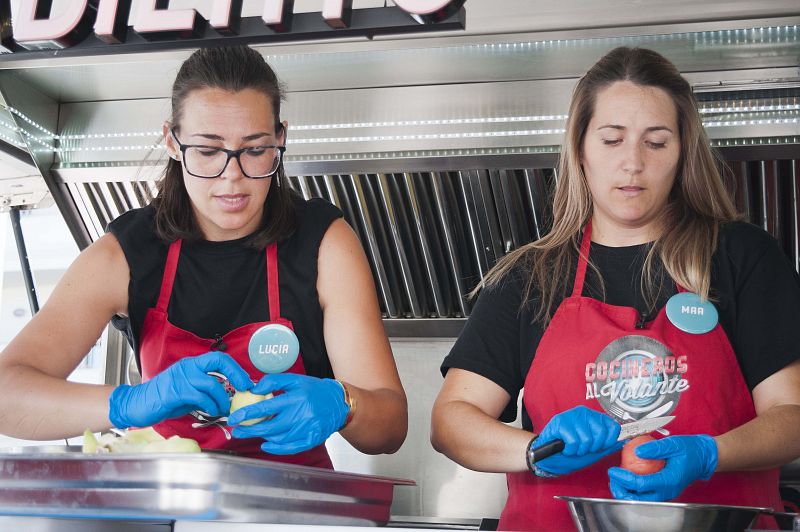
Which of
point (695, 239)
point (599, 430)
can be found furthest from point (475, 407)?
point (695, 239)

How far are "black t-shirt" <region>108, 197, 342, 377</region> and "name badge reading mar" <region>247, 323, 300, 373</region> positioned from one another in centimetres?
A: 11

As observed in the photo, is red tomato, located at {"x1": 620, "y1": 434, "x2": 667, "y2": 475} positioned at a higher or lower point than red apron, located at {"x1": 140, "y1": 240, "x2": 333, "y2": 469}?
lower

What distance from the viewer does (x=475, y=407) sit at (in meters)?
1.86

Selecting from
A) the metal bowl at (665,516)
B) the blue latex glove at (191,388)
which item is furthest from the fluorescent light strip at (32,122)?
the metal bowl at (665,516)

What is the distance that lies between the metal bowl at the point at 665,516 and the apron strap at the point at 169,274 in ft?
4.21

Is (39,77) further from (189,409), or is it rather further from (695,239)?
(695,239)

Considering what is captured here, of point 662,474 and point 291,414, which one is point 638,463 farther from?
point 291,414

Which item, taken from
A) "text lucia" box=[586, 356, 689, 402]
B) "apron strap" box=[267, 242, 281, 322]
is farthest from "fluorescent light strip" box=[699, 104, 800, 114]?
"apron strap" box=[267, 242, 281, 322]

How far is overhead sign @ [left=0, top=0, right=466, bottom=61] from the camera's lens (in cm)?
243

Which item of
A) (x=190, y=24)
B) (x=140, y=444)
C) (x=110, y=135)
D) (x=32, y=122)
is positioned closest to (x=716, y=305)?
(x=140, y=444)

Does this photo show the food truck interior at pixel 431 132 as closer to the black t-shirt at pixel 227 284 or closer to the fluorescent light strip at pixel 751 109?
the fluorescent light strip at pixel 751 109

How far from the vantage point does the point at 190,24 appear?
248cm

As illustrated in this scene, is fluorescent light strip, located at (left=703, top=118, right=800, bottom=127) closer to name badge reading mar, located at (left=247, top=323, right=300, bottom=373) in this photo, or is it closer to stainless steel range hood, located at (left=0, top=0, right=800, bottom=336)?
stainless steel range hood, located at (left=0, top=0, right=800, bottom=336)

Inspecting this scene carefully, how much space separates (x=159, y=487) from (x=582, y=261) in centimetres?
114
